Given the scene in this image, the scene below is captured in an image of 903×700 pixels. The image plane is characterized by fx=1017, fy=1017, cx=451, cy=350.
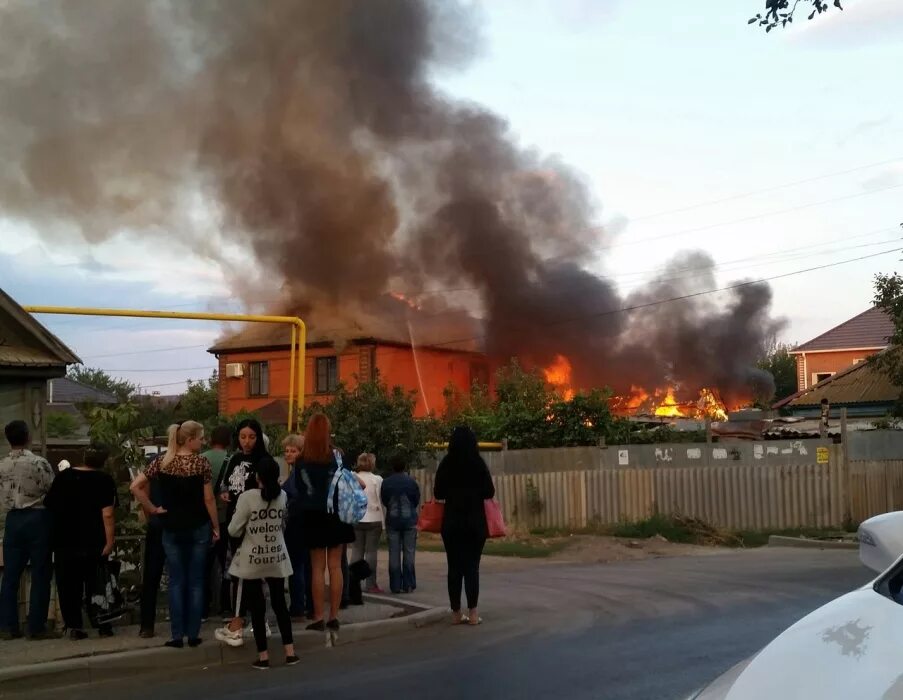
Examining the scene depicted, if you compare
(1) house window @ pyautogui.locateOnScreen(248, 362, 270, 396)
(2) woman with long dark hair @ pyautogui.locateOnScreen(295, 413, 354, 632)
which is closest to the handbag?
(2) woman with long dark hair @ pyautogui.locateOnScreen(295, 413, 354, 632)

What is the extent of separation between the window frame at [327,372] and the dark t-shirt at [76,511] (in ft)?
109

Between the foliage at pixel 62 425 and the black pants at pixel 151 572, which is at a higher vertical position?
the foliage at pixel 62 425

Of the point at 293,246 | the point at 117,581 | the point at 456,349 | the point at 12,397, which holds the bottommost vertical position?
the point at 117,581

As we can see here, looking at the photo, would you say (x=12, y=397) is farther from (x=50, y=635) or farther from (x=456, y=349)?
(x=456, y=349)

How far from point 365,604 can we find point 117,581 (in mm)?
2678

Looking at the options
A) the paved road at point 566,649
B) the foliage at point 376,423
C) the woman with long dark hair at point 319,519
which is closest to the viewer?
the paved road at point 566,649

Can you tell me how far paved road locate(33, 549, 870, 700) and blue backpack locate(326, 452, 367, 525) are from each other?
3.56 feet

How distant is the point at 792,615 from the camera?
364 inches

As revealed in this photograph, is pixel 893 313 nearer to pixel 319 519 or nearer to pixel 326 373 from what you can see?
pixel 319 519

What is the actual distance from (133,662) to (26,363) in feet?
14.5

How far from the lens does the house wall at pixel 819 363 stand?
4631 centimetres

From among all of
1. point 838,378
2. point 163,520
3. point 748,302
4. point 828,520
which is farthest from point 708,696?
point 748,302

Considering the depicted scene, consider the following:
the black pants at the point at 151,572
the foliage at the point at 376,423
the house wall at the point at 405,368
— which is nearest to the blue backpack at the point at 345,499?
the black pants at the point at 151,572

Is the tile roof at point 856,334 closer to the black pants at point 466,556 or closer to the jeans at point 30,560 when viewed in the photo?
the black pants at point 466,556
